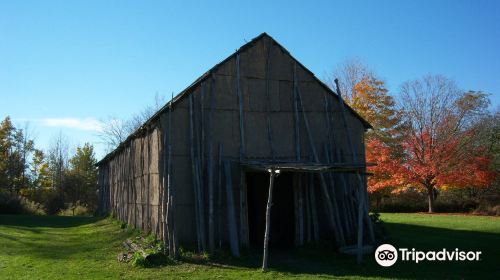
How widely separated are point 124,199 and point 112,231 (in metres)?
1.93

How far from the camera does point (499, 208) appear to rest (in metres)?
30.8

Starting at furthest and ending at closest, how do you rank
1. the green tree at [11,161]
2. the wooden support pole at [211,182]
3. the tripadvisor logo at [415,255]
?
the green tree at [11,161] < the wooden support pole at [211,182] < the tripadvisor logo at [415,255]

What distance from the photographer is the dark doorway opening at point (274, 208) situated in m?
16.4

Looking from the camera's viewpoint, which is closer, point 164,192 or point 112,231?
point 164,192

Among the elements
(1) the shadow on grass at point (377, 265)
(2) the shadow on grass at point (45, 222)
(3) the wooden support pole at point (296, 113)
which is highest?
(3) the wooden support pole at point (296, 113)

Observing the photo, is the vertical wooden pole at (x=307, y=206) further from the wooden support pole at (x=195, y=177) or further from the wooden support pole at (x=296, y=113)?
the wooden support pole at (x=195, y=177)

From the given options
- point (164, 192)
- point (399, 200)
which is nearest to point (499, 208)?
point (399, 200)

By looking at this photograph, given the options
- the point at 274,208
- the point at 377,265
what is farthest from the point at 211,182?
the point at 377,265

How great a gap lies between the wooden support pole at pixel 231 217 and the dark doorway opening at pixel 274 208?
265 centimetres

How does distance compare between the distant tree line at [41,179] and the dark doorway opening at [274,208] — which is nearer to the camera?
the dark doorway opening at [274,208]

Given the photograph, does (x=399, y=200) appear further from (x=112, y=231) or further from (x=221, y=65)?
(x=221, y=65)

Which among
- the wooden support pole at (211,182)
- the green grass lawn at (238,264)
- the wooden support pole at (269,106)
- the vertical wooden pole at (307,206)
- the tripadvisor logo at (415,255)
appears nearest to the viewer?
the green grass lawn at (238,264)

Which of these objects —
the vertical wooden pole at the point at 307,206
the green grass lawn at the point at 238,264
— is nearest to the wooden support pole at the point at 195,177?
the green grass lawn at the point at 238,264

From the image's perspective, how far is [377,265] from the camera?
11461 millimetres
